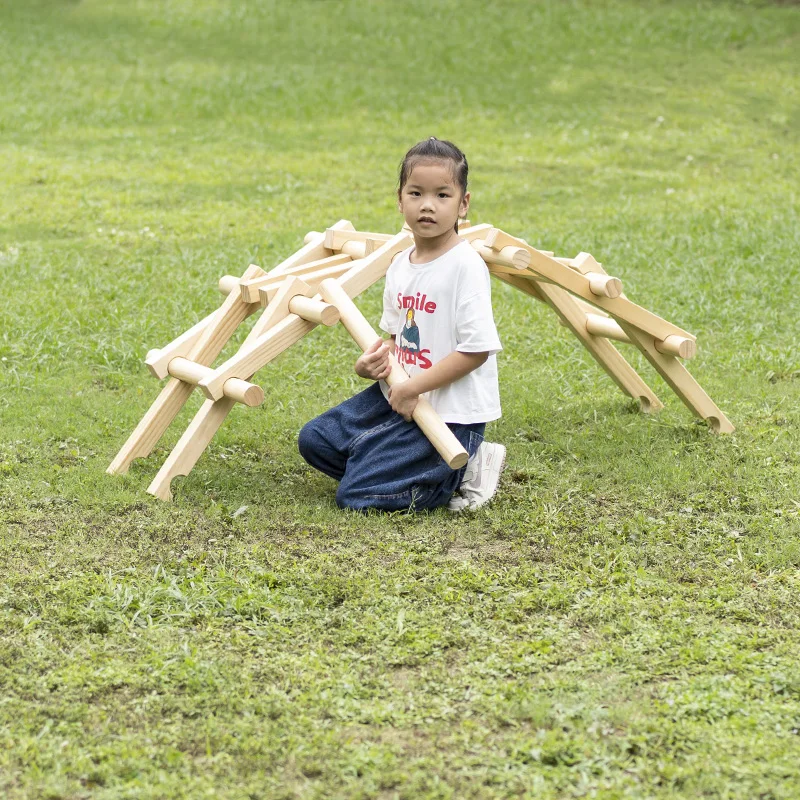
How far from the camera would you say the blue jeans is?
4539 mm

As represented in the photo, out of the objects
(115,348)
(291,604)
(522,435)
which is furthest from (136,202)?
(291,604)

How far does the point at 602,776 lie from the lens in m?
2.90

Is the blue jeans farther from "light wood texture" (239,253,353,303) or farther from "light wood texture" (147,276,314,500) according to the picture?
"light wood texture" (239,253,353,303)

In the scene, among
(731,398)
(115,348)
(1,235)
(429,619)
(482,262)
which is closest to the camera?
(429,619)

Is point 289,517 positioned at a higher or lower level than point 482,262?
lower

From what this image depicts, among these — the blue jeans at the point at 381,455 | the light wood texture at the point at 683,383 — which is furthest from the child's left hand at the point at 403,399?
the light wood texture at the point at 683,383

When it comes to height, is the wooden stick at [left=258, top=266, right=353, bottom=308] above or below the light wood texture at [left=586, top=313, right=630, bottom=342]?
above

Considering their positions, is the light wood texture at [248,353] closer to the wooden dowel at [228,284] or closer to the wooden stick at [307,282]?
the wooden stick at [307,282]

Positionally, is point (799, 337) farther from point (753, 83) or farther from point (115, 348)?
point (753, 83)

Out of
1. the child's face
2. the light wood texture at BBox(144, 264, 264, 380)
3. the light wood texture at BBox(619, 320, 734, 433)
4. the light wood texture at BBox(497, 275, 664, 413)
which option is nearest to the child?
the child's face

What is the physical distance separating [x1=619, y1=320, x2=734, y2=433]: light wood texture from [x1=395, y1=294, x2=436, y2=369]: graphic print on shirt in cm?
110

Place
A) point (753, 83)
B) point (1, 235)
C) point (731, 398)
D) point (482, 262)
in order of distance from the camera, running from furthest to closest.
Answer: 1. point (753, 83)
2. point (1, 235)
3. point (731, 398)
4. point (482, 262)

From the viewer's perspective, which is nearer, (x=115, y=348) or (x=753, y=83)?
(x=115, y=348)

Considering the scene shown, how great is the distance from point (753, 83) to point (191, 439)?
1242 centimetres
